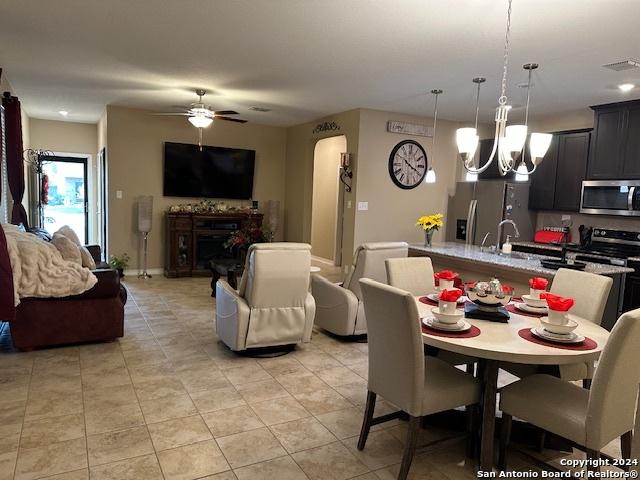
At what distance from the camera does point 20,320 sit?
368 cm

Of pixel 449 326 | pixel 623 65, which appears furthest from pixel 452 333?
pixel 623 65

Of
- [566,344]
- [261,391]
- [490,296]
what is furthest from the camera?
[261,391]

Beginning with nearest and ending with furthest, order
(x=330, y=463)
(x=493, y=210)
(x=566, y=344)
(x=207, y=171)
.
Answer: (x=566, y=344)
(x=330, y=463)
(x=493, y=210)
(x=207, y=171)

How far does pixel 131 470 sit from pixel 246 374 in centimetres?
132

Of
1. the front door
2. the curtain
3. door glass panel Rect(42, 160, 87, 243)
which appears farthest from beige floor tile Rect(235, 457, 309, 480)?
door glass panel Rect(42, 160, 87, 243)

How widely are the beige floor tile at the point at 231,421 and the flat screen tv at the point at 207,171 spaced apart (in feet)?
17.8

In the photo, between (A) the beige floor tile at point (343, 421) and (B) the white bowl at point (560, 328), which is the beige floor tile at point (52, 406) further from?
(B) the white bowl at point (560, 328)

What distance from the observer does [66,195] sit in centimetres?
947

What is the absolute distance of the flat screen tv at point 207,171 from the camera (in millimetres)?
7539

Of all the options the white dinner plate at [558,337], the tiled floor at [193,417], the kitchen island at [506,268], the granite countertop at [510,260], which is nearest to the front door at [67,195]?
the tiled floor at [193,417]

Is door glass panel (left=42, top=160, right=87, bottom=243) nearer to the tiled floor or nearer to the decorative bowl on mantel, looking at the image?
the tiled floor

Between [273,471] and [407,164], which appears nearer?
[273,471]

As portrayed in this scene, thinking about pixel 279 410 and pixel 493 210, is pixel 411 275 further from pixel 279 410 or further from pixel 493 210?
pixel 493 210

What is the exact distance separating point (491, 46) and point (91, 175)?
8.42m
